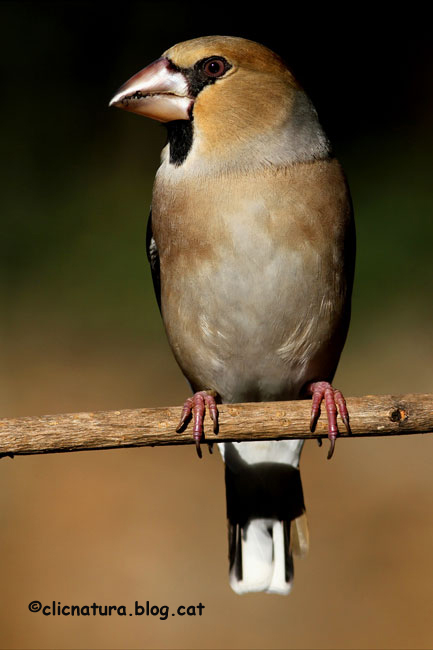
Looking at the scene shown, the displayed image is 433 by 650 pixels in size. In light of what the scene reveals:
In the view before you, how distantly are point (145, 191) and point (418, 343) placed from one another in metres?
1.85

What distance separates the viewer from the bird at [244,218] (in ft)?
9.71

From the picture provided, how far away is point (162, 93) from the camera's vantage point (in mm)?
3000

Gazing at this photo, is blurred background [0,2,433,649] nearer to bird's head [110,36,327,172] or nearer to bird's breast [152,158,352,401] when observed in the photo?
bird's breast [152,158,352,401]

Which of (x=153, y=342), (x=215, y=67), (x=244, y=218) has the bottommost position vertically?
(x=244, y=218)

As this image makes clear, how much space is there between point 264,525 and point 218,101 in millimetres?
1464

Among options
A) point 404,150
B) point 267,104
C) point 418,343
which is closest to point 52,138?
point 404,150

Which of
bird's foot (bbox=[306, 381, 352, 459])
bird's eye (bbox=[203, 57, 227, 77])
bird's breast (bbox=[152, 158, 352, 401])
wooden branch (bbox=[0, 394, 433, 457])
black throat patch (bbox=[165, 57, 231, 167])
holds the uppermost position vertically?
bird's eye (bbox=[203, 57, 227, 77])

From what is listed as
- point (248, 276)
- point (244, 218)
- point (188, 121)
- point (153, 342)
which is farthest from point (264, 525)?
point (153, 342)

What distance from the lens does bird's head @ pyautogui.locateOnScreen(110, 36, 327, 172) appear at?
9.86ft

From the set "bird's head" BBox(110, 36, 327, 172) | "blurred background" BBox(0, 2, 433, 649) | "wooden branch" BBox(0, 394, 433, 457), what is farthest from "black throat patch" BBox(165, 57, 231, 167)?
"blurred background" BBox(0, 2, 433, 649)

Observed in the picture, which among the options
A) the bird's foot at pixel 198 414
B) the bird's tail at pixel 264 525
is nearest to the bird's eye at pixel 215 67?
the bird's foot at pixel 198 414

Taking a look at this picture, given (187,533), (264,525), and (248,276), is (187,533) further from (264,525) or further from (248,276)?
(248,276)

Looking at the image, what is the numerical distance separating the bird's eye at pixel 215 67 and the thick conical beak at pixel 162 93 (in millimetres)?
77

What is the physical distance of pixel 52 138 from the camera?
20.3ft
